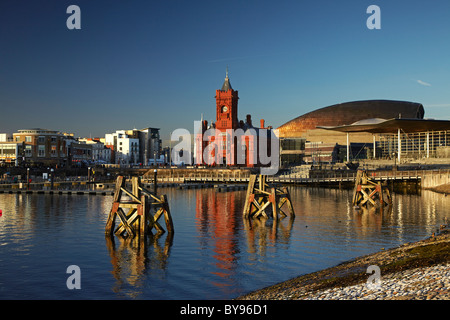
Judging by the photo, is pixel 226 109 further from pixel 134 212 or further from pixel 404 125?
pixel 134 212

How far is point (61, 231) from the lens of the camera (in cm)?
3631

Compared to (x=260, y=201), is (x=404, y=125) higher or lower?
higher

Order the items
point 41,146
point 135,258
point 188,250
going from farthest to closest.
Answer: point 41,146
point 188,250
point 135,258

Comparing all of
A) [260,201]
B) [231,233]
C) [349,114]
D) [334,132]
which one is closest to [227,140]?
[334,132]

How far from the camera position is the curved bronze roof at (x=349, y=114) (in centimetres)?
16812

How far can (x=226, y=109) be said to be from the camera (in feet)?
457

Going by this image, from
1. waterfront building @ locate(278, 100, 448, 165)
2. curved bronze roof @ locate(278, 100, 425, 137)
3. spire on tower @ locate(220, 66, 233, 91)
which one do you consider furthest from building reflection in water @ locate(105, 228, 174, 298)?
curved bronze roof @ locate(278, 100, 425, 137)

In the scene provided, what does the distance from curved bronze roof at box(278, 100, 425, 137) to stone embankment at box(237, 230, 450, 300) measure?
157 m

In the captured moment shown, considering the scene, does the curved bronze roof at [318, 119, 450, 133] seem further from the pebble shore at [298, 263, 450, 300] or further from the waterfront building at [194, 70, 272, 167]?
the pebble shore at [298, 263, 450, 300]

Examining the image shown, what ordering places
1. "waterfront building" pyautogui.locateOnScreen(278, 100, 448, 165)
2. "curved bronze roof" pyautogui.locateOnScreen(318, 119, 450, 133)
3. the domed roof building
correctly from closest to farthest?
"curved bronze roof" pyautogui.locateOnScreen(318, 119, 450, 133), "waterfront building" pyautogui.locateOnScreen(278, 100, 448, 165), the domed roof building

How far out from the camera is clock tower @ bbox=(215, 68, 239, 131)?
138 meters

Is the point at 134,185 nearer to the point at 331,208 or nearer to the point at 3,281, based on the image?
the point at 3,281

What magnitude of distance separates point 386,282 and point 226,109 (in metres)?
125
